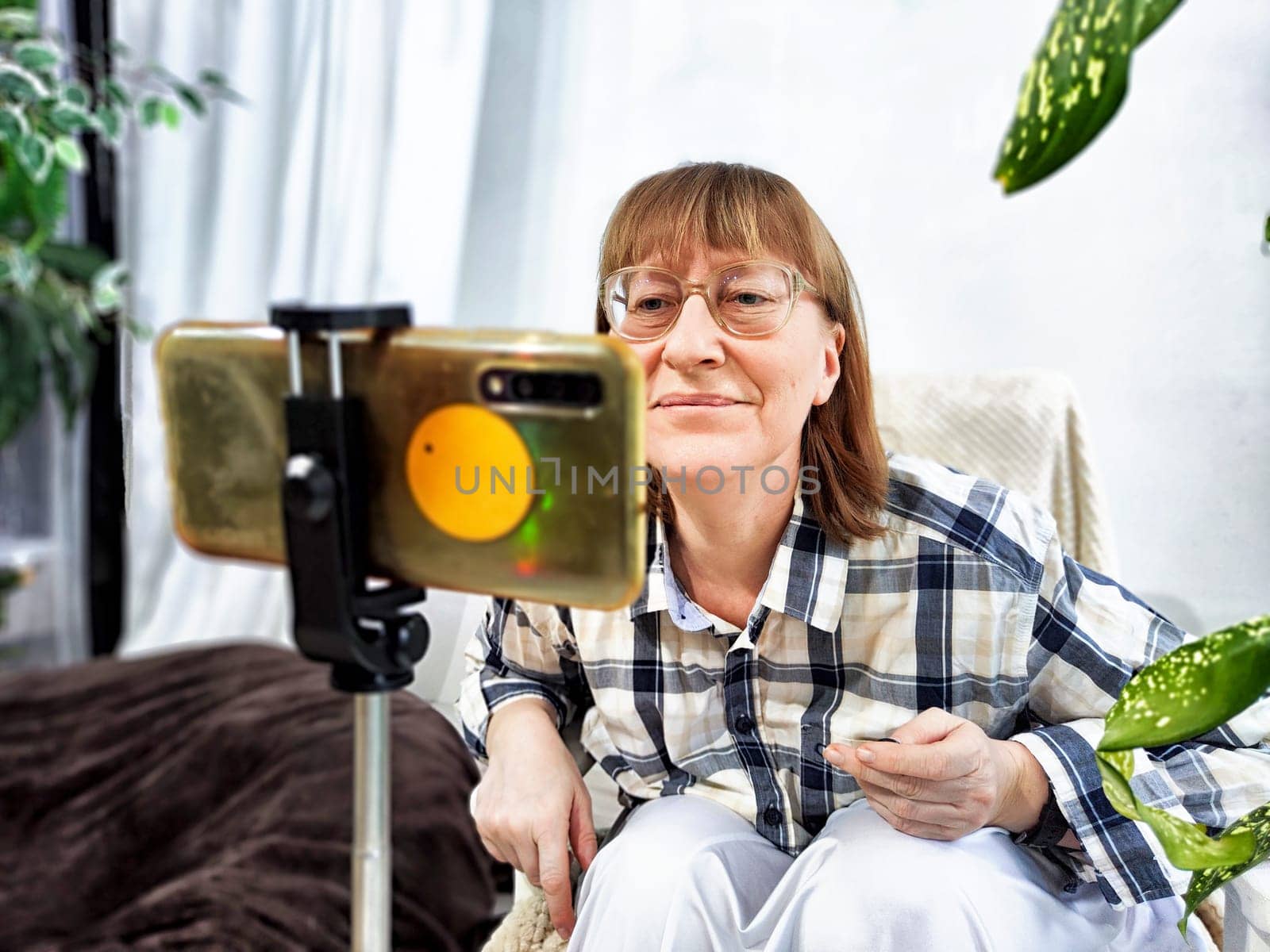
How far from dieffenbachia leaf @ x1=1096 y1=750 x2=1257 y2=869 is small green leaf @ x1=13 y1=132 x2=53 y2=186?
4.86 ft

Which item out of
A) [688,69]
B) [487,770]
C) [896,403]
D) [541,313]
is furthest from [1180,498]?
[541,313]

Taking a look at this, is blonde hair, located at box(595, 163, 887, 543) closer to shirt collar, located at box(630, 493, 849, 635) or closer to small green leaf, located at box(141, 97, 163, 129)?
shirt collar, located at box(630, 493, 849, 635)

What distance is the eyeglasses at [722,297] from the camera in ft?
1.86

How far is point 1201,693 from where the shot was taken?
0.36 meters

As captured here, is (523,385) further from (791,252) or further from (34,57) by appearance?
(34,57)

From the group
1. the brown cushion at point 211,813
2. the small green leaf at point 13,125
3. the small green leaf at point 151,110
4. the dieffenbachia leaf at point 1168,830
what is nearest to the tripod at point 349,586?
the dieffenbachia leaf at point 1168,830

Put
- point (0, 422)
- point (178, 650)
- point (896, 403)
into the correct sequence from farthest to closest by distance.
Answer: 1. point (0, 422)
2. point (178, 650)
3. point (896, 403)

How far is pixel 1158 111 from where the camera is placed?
1269 mm

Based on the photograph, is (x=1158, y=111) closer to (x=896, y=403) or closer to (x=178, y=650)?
(x=896, y=403)

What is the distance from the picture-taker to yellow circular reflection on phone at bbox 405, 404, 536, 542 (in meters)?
0.41

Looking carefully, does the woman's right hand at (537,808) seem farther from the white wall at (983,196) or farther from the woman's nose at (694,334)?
the white wall at (983,196)

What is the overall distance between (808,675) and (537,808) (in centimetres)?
17

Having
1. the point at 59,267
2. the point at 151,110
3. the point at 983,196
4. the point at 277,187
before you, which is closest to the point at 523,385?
the point at 983,196

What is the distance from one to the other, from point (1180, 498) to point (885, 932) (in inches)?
20.7
